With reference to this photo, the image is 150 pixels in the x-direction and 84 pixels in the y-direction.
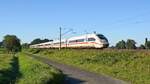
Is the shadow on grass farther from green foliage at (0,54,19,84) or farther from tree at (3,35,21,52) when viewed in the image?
tree at (3,35,21,52)

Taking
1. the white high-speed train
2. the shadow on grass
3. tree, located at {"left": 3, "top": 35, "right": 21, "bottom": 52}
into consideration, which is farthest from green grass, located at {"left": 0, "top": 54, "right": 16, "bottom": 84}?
tree, located at {"left": 3, "top": 35, "right": 21, "bottom": 52}

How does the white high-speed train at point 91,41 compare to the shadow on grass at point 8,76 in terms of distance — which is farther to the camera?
the white high-speed train at point 91,41

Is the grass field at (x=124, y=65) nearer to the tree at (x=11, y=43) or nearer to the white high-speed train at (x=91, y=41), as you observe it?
the white high-speed train at (x=91, y=41)

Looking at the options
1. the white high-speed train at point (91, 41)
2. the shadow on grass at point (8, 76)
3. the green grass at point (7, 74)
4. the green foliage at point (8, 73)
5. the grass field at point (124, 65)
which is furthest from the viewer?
the white high-speed train at point (91, 41)

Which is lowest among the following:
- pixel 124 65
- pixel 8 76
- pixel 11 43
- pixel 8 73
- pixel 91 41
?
pixel 8 76

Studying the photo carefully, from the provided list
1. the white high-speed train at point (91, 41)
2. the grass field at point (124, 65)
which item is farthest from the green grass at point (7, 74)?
the white high-speed train at point (91, 41)

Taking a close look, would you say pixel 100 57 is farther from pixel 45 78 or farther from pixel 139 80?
pixel 45 78

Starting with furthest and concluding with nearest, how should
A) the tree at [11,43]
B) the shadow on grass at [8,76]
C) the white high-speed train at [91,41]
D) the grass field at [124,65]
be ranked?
the tree at [11,43] < the white high-speed train at [91,41] < the grass field at [124,65] < the shadow on grass at [8,76]

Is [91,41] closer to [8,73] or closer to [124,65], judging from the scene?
[124,65]

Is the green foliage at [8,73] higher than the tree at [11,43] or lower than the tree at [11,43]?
lower

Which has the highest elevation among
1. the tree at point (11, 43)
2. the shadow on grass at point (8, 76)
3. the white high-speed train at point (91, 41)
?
the tree at point (11, 43)

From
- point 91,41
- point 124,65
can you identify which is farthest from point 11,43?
point 124,65

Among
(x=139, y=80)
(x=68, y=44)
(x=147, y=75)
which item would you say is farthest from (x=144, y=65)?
(x=68, y=44)

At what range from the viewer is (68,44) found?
91.2 meters
